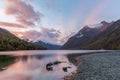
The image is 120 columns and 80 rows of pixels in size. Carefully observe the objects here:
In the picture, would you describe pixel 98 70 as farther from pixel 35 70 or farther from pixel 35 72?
pixel 35 70

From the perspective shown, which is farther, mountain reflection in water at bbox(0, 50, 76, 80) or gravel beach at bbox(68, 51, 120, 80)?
mountain reflection in water at bbox(0, 50, 76, 80)

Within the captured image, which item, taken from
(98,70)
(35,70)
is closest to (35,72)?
(35,70)

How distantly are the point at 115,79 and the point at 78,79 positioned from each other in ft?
21.5

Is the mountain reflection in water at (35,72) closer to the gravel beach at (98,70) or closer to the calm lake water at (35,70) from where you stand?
the calm lake water at (35,70)

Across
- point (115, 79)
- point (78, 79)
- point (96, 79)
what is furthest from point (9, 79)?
point (115, 79)

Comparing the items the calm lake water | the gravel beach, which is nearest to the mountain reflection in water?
the calm lake water

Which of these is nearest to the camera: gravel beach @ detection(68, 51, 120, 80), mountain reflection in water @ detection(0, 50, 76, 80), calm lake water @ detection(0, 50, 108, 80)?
gravel beach @ detection(68, 51, 120, 80)

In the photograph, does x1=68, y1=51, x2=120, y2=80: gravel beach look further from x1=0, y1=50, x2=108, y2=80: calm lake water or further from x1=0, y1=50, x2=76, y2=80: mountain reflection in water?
x1=0, y1=50, x2=76, y2=80: mountain reflection in water

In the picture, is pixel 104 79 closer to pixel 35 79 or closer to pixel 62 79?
pixel 62 79

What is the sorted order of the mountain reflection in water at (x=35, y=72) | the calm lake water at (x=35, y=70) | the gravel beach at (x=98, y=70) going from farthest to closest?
the calm lake water at (x=35, y=70) → the mountain reflection in water at (x=35, y=72) → the gravel beach at (x=98, y=70)

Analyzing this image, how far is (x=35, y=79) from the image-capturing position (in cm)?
4397

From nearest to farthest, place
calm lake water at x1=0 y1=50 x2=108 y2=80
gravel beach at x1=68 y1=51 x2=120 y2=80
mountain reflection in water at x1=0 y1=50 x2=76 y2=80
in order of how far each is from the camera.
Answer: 1. gravel beach at x1=68 y1=51 x2=120 y2=80
2. mountain reflection in water at x1=0 y1=50 x2=76 y2=80
3. calm lake water at x1=0 y1=50 x2=108 y2=80

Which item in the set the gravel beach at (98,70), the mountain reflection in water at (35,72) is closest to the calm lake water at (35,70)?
the mountain reflection in water at (35,72)

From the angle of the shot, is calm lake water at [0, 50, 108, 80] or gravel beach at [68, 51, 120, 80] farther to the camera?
calm lake water at [0, 50, 108, 80]
